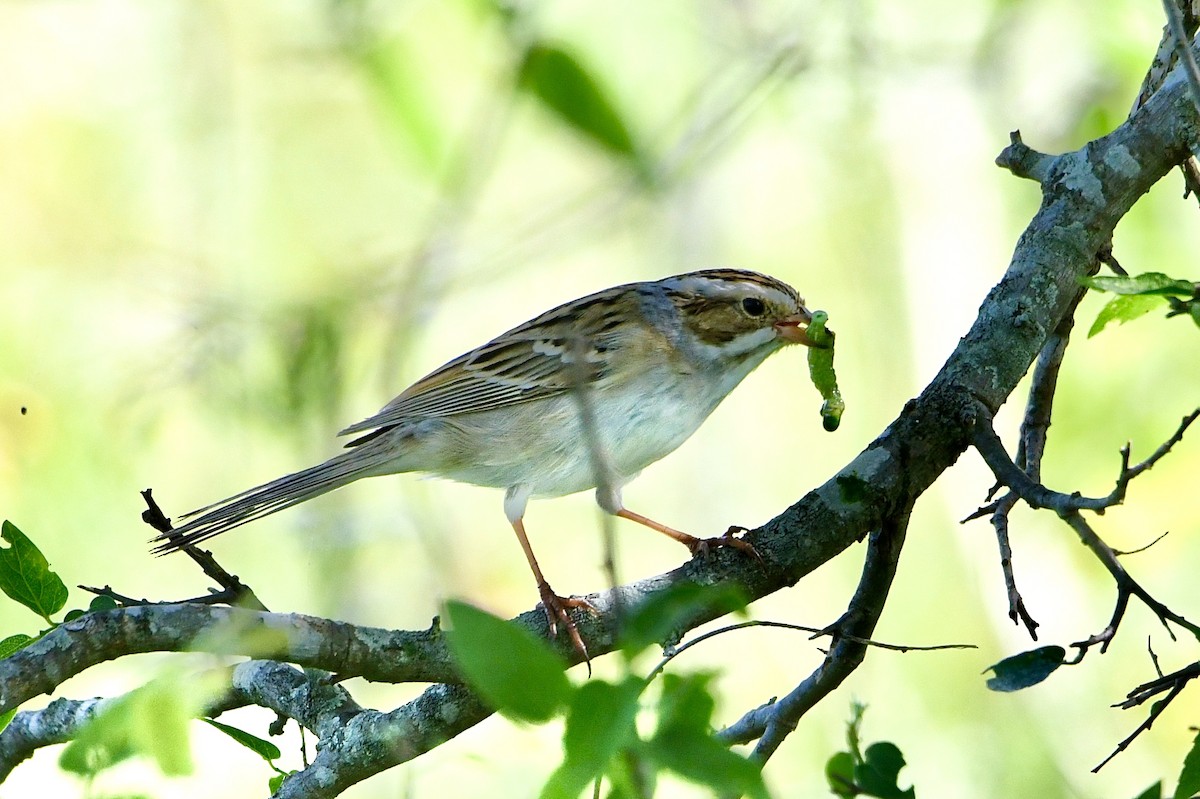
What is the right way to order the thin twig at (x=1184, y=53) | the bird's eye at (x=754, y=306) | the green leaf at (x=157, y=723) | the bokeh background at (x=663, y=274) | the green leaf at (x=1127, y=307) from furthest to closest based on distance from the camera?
the bokeh background at (x=663, y=274), the bird's eye at (x=754, y=306), the green leaf at (x=1127, y=307), the thin twig at (x=1184, y=53), the green leaf at (x=157, y=723)

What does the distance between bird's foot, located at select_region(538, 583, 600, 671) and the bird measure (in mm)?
1139

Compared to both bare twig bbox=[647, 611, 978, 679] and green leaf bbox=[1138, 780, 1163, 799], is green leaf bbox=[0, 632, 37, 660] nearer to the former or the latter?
bare twig bbox=[647, 611, 978, 679]

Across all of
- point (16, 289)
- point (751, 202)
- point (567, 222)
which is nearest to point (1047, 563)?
point (751, 202)

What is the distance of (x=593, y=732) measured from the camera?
130cm

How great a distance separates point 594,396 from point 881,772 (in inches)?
113

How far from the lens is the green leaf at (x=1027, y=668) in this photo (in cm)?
245

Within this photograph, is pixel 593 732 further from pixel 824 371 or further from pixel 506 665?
pixel 824 371

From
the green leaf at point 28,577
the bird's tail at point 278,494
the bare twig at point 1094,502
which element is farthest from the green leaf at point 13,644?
the bare twig at point 1094,502

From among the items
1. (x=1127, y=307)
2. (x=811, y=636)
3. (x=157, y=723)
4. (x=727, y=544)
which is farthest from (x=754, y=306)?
(x=157, y=723)

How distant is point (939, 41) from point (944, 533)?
3.70 metres

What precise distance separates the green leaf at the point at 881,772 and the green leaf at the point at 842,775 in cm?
4

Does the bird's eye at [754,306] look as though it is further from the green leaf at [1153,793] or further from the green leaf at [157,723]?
the green leaf at [157,723]

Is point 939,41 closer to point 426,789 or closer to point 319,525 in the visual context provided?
point 319,525

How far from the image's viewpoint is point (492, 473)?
5074mm
